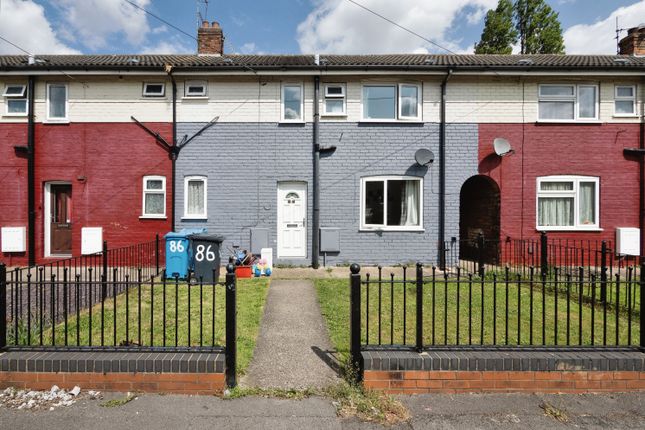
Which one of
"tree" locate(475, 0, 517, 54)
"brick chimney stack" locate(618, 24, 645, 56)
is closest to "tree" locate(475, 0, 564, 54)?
"tree" locate(475, 0, 517, 54)

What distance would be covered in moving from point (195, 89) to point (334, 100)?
169 inches

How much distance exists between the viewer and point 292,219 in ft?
33.1

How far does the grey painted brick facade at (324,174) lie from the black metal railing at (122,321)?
11.2 feet

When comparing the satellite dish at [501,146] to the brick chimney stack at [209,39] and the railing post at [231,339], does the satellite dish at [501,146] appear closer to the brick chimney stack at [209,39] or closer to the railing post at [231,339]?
the railing post at [231,339]

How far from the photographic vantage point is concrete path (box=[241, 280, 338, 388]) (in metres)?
3.56

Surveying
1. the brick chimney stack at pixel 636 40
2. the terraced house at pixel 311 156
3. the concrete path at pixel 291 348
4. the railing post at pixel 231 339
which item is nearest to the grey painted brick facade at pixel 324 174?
the terraced house at pixel 311 156

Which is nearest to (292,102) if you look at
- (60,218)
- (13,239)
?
(60,218)

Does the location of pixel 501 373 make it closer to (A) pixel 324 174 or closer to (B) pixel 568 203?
(A) pixel 324 174

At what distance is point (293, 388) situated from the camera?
11.2 ft

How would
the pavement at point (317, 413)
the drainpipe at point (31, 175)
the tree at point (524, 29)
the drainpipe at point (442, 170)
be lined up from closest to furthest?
the pavement at point (317, 413) → the drainpipe at point (31, 175) → the drainpipe at point (442, 170) → the tree at point (524, 29)

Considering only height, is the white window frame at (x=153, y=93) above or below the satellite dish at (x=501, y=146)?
above

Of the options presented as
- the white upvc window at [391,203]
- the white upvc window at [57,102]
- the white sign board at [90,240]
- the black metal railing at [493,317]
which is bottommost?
the black metal railing at [493,317]

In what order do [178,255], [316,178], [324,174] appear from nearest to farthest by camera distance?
1. [178,255]
2. [316,178]
3. [324,174]

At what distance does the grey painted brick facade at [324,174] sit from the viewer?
9.93 metres
